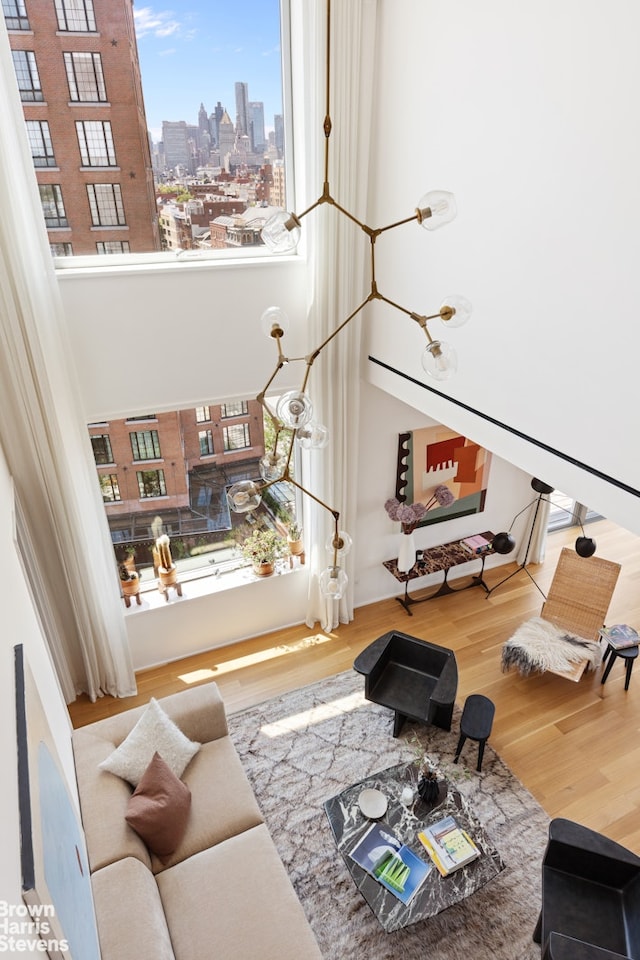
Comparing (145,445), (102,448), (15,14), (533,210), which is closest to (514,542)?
(145,445)

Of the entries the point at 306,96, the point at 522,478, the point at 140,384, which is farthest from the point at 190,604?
the point at 306,96

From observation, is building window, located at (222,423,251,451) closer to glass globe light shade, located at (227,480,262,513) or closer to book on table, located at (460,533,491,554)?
book on table, located at (460,533,491,554)

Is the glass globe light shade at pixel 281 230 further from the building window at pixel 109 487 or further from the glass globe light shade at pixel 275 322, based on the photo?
the building window at pixel 109 487

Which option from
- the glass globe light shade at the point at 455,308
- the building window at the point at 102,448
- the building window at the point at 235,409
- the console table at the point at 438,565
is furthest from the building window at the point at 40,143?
the console table at the point at 438,565

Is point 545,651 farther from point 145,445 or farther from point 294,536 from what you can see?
point 145,445

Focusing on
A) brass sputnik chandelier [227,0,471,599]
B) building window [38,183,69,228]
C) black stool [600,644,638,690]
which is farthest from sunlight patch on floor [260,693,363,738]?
building window [38,183,69,228]

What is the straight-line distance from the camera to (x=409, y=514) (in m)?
5.70

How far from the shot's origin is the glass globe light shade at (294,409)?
89.5 inches

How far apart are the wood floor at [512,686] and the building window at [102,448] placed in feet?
6.52

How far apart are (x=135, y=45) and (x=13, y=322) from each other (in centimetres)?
190

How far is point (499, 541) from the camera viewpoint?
237 inches

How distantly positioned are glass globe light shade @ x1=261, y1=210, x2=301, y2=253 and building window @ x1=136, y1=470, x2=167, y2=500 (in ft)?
10.6

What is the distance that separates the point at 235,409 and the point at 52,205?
1.91 metres

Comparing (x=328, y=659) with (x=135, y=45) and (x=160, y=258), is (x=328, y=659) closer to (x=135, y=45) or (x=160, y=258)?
(x=160, y=258)
